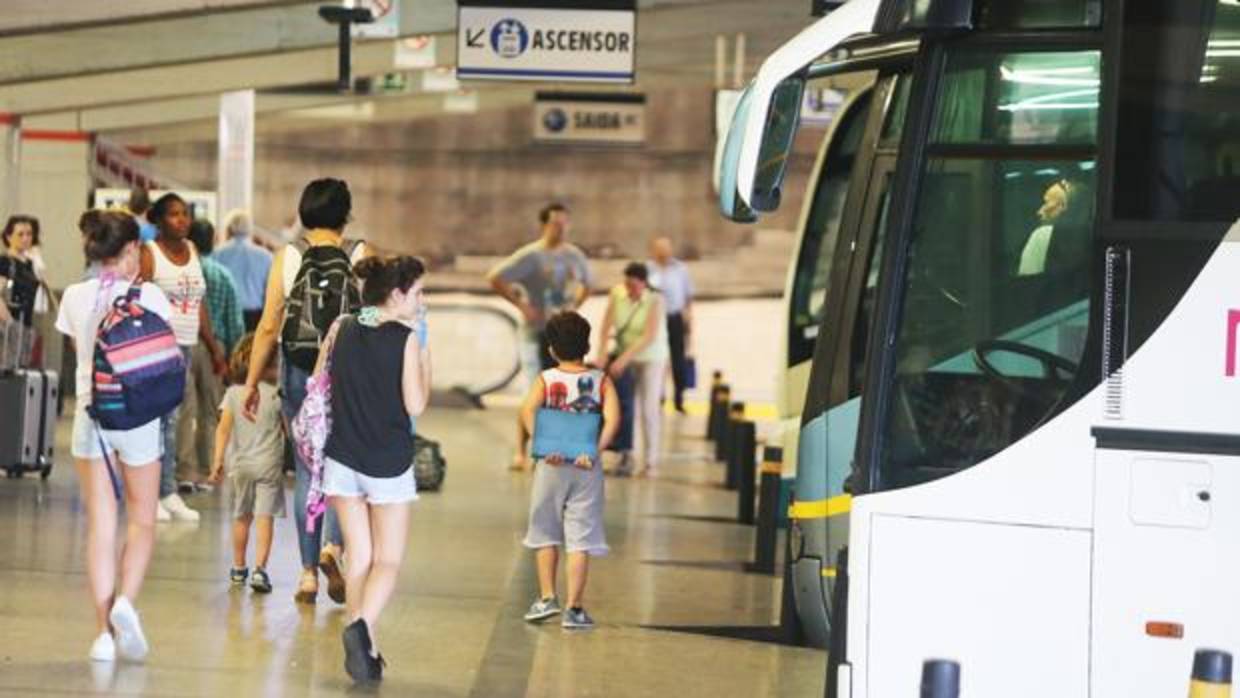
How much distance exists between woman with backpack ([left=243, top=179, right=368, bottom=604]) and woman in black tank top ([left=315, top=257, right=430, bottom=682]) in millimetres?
1325

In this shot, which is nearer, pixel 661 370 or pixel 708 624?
pixel 708 624

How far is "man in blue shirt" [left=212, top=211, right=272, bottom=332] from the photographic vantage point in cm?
2012

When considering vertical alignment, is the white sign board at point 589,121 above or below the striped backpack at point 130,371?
above

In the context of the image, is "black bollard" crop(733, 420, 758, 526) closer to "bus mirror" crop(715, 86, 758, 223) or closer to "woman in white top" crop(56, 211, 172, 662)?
"woman in white top" crop(56, 211, 172, 662)

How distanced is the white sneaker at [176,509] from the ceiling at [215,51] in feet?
22.1

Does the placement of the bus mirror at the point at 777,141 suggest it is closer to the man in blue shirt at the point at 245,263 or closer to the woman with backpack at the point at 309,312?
the woman with backpack at the point at 309,312

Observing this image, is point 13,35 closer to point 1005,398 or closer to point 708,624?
point 708,624

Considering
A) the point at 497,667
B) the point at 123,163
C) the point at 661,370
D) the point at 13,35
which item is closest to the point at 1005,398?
the point at 497,667

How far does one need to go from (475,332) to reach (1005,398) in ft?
95.3

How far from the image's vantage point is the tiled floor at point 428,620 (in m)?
10.3

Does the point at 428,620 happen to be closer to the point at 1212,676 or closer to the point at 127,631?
the point at 127,631

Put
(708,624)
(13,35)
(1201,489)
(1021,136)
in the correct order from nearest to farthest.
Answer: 1. (1201,489)
2. (1021,136)
3. (708,624)
4. (13,35)

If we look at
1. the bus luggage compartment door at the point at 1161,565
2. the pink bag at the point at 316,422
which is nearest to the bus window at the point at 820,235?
the pink bag at the point at 316,422

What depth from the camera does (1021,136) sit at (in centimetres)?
777
